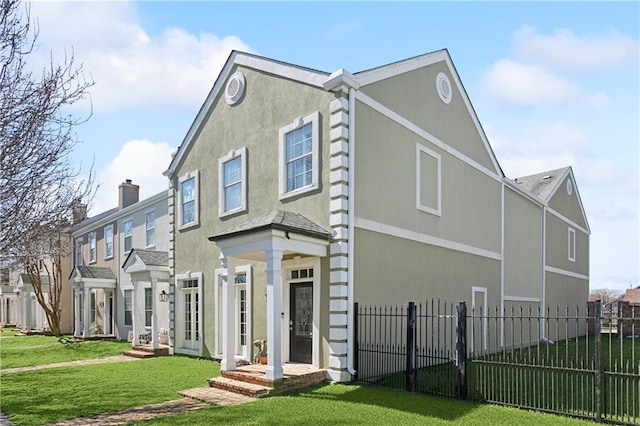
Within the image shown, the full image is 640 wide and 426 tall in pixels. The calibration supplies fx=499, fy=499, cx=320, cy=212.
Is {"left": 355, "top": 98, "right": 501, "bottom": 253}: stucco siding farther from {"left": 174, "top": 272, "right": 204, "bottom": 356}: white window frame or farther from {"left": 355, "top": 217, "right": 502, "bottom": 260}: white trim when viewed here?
{"left": 174, "top": 272, "right": 204, "bottom": 356}: white window frame

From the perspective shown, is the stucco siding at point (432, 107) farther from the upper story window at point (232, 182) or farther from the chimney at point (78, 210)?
the chimney at point (78, 210)

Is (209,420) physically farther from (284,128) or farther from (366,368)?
(284,128)

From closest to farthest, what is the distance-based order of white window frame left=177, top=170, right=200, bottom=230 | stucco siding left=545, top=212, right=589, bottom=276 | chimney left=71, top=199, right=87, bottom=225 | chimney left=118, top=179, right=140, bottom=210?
chimney left=71, top=199, right=87, bottom=225 < white window frame left=177, top=170, right=200, bottom=230 < stucco siding left=545, top=212, right=589, bottom=276 < chimney left=118, top=179, right=140, bottom=210

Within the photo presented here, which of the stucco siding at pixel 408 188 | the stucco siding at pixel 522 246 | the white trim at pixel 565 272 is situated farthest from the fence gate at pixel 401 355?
the white trim at pixel 565 272

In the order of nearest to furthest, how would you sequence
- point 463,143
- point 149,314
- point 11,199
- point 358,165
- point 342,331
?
point 11,199
point 342,331
point 358,165
point 463,143
point 149,314

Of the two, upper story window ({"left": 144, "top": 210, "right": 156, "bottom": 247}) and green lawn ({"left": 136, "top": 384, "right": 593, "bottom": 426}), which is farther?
upper story window ({"left": 144, "top": 210, "right": 156, "bottom": 247})

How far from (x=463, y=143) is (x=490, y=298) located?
5.60m

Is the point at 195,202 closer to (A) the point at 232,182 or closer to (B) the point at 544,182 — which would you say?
(A) the point at 232,182

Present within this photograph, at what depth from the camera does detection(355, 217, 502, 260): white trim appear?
1187 cm

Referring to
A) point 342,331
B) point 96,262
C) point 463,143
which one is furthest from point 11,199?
point 96,262

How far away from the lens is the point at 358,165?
1174 centimetres

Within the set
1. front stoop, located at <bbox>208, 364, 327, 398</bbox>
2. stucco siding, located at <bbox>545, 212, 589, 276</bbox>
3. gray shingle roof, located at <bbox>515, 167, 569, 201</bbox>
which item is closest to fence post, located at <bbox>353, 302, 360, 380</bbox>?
front stoop, located at <bbox>208, 364, 327, 398</bbox>

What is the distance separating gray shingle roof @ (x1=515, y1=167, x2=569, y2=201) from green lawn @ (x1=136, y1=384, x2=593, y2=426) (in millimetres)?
16133

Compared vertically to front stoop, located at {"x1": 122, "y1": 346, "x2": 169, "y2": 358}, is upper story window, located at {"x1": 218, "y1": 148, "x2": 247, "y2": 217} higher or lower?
higher
